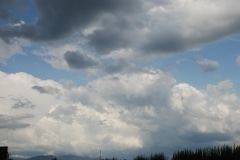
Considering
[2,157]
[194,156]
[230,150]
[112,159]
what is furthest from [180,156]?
[2,157]

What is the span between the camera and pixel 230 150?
43.3 meters

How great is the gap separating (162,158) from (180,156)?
3.69 metres

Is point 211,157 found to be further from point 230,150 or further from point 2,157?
point 2,157

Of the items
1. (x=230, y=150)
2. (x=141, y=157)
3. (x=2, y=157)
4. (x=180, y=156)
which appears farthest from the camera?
(x=141, y=157)

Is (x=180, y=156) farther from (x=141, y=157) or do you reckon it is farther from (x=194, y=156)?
(x=141, y=157)

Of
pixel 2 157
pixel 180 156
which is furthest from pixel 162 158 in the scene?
pixel 2 157

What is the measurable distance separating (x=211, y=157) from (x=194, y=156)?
233 centimetres

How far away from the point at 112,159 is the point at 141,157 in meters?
5.42

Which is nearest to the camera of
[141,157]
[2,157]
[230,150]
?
[230,150]

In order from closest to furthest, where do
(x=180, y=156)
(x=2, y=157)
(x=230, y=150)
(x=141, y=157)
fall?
(x=230, y=150) < (x=180, y=156) < (x=2, y=157) < (x=141, y=157)

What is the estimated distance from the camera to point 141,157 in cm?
5450

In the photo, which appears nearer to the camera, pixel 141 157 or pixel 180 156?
pixel 180 156

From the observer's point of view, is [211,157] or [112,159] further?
[112,159]

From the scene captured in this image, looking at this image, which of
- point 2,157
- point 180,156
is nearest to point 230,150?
point 180,156
